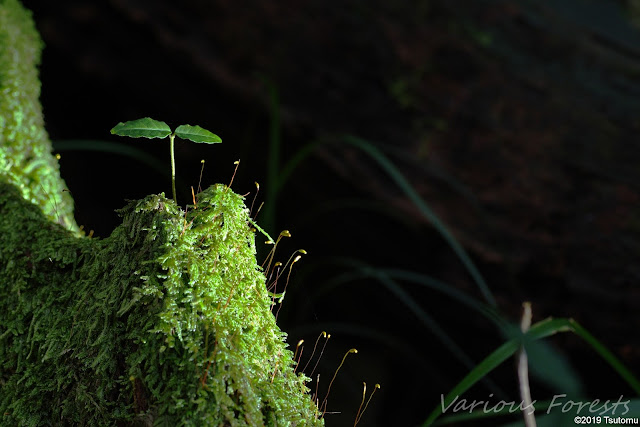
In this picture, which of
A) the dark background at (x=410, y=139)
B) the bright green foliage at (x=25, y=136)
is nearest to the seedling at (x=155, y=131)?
the bright green foliage at (x=25, y=136)

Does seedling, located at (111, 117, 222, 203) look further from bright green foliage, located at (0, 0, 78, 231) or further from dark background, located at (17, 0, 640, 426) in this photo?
dark background, located at (17, 0, 640, 426)

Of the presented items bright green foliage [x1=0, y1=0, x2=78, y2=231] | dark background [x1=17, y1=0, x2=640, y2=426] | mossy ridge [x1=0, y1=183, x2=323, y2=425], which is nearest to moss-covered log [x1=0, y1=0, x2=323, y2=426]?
mossy ridge [x1=0, y1=183, x2=323, y2=425]

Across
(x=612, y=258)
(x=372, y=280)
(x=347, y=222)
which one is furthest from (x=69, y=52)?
(x=612, y=258)

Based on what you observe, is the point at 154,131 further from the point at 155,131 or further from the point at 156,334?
the point at 156,334

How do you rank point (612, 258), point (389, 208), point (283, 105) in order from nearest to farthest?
1. point (612, 258)
2. point (389, 208)
3. point (283, 105)

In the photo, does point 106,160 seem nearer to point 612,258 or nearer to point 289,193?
point 289,193

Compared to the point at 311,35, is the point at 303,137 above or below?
below
